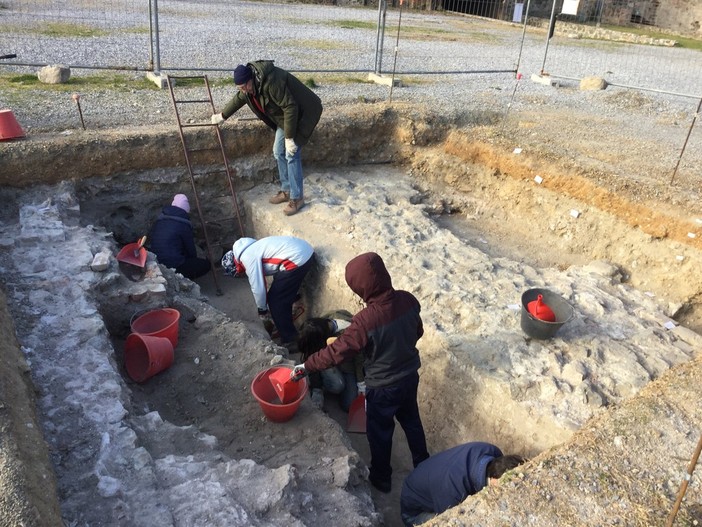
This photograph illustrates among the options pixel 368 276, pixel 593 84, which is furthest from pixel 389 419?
pixel 593 84

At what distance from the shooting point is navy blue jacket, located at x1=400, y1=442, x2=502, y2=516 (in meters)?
3.71

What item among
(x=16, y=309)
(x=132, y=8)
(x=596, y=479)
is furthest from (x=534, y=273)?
(x=132, y=8)

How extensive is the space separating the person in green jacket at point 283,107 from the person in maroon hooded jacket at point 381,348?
11.5 feet

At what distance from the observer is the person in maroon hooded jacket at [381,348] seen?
418 cm

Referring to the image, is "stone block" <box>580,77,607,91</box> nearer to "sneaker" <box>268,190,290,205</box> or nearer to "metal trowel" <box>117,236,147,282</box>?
"sneaker" <box>268,190,290,205</box>

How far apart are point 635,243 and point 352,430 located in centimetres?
456

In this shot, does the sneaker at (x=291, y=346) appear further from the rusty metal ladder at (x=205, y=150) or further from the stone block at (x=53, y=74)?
the stone block at (x=53, y=74)

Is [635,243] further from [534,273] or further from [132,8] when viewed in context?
[132,8]

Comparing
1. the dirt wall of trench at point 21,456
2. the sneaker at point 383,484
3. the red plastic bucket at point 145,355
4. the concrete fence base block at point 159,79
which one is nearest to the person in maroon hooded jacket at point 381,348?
the sneaker at point 383,484

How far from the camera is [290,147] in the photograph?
7.28m

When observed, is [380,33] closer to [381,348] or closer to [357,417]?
[357,417]

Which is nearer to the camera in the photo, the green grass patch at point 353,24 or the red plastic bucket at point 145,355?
the red plastic bucket at point 145,355

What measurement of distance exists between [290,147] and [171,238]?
6.60 ft

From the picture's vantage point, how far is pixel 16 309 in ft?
16.1
